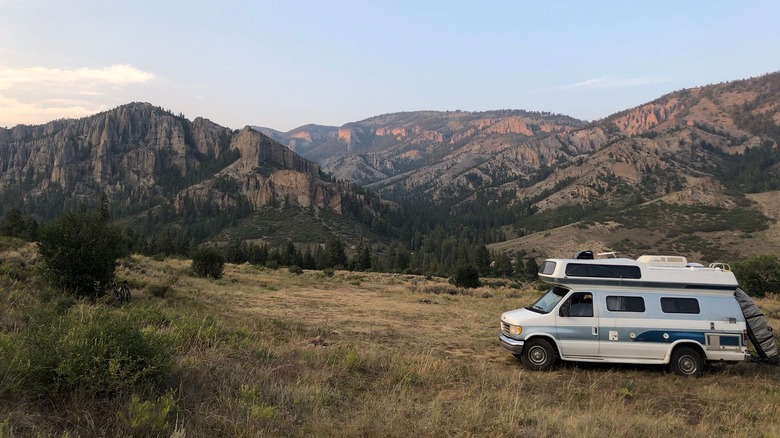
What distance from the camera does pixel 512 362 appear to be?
433 inches

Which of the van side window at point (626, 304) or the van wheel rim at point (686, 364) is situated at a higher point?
the van side window at point (626, 304)

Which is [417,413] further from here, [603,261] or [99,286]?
[99,286]

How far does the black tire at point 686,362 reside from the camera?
985 cm

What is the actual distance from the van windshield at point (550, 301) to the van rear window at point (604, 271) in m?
0.60

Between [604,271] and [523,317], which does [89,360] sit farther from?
[604,271]

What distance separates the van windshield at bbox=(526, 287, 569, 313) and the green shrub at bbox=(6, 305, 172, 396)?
28.7ft

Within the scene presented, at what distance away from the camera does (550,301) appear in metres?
10.9

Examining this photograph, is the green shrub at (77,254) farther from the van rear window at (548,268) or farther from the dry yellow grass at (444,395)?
the van rear window at (548,268)

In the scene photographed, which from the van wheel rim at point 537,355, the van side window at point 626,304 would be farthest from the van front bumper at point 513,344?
the van side window at point 626,304

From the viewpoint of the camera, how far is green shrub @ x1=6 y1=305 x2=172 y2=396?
461cm

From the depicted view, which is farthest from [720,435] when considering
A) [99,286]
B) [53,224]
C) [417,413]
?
[53,224]

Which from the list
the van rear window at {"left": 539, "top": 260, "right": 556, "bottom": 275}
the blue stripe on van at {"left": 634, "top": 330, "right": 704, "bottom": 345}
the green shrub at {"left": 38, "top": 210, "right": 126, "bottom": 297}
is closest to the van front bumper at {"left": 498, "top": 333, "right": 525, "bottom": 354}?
the van rear window at {"left": 539, "top": 260, "right": 556, "bottom": 275}

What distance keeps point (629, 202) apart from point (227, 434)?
199m

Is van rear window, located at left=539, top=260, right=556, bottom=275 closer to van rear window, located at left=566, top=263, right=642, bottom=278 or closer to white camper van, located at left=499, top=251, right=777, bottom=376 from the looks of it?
white camper van, located at left=499, top=251, right=777, bottom=376
